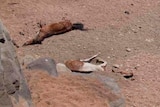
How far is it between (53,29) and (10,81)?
8.67 feet

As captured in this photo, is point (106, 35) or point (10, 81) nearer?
point (10, 81)

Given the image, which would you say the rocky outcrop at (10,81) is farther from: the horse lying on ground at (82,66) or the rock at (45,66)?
the horse lying on ground at (82,66)

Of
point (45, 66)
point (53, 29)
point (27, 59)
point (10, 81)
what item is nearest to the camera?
point (10, 81)

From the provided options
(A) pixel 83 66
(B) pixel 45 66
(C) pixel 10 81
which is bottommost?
(A) pixel 83 66

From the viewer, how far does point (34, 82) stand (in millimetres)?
4555

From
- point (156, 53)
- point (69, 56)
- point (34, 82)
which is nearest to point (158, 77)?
point (156, 53)

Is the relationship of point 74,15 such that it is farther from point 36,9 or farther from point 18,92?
point 18,92

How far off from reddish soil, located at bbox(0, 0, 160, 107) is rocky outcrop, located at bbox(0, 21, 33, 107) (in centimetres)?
53

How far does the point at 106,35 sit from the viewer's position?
6.25m

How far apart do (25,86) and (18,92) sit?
21 centimetres

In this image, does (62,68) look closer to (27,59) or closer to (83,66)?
(83,66)

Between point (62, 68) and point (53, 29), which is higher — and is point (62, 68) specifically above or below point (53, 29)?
below

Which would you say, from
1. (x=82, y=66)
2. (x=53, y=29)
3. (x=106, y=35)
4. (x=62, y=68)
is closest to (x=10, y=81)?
(x=62, y=68)

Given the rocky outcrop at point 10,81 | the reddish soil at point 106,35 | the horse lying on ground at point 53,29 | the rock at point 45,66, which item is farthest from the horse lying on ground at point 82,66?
the rocky outcrop at point 10,81
